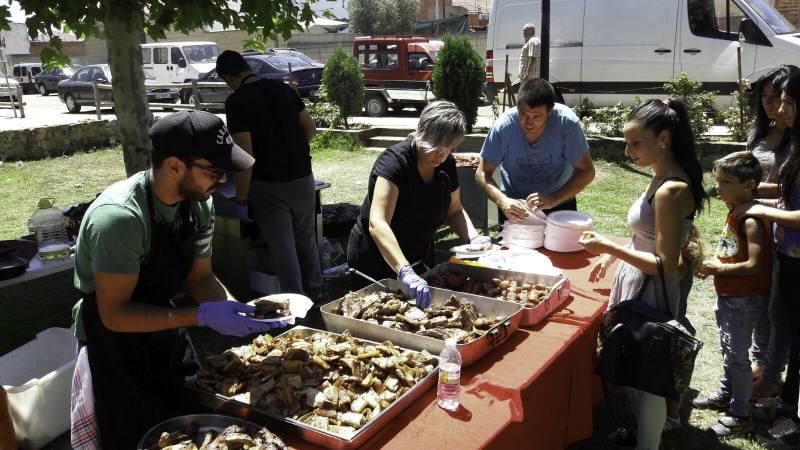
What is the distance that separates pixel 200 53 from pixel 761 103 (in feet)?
53.5

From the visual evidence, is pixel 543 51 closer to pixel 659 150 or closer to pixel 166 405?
pixel 659 150

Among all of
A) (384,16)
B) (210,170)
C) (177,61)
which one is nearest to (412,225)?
(210,170)

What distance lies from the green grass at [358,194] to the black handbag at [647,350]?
2.26 ft

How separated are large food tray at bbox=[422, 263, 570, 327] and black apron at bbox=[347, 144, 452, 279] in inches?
11.4

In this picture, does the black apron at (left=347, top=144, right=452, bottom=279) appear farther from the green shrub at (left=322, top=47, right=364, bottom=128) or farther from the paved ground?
the green shrub at (left=322, top=47, right=364, bottom=128)

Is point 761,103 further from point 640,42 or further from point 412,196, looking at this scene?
point 640,42

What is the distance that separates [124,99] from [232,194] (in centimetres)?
105

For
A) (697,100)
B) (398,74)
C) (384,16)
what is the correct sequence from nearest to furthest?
(697,100), (398,74), (384,16)

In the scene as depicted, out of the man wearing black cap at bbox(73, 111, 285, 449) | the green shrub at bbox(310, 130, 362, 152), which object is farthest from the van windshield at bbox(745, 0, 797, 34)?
the man wearing black cap at bbox(73, 111, 285, 449)

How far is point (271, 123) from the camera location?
12.7 ft

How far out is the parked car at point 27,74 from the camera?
82.9 ft

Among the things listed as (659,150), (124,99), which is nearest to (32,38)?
(124,99)

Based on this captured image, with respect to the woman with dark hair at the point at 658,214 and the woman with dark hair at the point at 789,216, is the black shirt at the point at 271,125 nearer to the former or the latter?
the woman with dark hair at the point at 658,214

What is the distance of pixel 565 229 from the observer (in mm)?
3014
